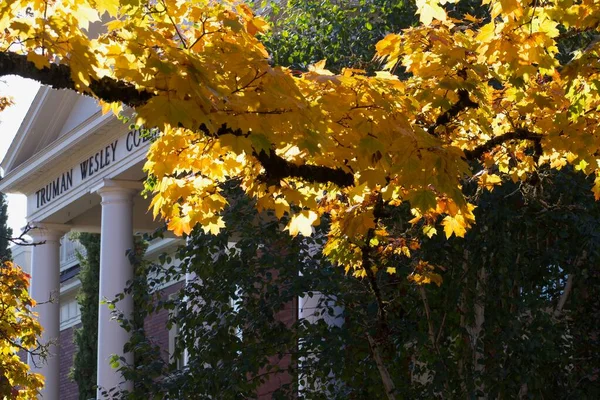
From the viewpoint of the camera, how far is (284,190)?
21.5 ft

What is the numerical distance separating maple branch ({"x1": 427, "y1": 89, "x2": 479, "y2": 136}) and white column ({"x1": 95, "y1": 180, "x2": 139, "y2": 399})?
13160mm

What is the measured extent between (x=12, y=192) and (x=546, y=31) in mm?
19155

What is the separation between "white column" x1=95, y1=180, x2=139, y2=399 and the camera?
19.3 metres

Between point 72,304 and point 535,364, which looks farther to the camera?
point 72,304

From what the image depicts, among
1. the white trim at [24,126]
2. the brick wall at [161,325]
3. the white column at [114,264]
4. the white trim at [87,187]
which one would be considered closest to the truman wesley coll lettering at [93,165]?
the white trim at [87,187]

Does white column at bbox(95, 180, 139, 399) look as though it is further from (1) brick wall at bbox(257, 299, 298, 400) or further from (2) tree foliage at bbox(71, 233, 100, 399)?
(2) tree foliage at bbox(71, 233, 100, 399)

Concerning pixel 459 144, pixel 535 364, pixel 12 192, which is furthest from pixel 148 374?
pixel 12 192

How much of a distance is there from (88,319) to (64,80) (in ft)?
79.0

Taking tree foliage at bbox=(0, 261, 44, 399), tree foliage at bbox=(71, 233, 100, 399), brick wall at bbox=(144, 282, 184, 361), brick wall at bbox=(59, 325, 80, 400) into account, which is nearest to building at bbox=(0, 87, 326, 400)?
tree foliage at bbox=(0, 261, 44, 399)

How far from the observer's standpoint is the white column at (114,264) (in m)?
19.3

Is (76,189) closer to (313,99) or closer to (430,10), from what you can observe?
(430,10)

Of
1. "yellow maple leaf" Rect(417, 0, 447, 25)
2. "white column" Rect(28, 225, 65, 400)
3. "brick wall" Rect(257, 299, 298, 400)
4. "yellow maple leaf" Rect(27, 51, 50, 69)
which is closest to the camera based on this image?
"yellow maple leaf" Rect(27, 51, 50, 69)

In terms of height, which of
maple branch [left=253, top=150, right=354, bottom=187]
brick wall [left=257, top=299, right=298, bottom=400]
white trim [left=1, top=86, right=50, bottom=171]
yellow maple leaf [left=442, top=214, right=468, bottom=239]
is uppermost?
white trim [left=1, top=86, right=50, bottom=171]

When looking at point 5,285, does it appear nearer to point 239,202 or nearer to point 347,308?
point 239,202
